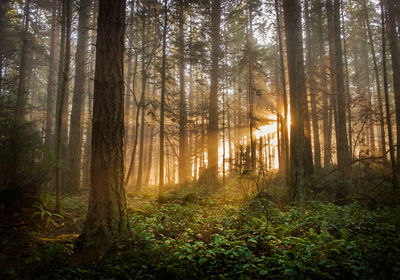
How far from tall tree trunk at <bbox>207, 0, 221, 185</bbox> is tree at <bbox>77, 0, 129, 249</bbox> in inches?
326

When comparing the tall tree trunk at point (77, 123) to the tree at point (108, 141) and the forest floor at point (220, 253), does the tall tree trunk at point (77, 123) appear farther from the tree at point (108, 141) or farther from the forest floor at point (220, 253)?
the tree at point (108, 141)

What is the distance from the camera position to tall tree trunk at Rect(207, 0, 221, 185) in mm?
12375

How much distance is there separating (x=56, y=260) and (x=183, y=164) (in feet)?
37.4

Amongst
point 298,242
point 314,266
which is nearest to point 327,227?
point 298,242

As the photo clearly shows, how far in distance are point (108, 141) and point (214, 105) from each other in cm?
902

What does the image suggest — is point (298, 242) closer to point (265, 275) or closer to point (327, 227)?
point (265, 275)

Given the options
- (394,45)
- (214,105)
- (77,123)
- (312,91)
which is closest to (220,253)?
(214,105)

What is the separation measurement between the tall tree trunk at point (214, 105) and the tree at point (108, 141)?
27.2ft

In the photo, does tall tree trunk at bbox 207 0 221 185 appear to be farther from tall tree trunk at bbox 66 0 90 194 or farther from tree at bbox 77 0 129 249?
tree at bbox 77 0 129 249

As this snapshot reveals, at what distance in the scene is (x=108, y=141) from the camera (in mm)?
4223

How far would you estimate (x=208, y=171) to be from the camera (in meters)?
12.4

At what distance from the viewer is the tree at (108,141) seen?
412 cm

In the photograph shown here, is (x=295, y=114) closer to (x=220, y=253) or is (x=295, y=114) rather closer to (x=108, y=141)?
(x=220, y=253)

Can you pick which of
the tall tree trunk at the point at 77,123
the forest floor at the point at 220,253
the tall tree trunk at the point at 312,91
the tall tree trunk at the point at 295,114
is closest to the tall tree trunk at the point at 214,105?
the tall tree trunk at the point at 295,114
